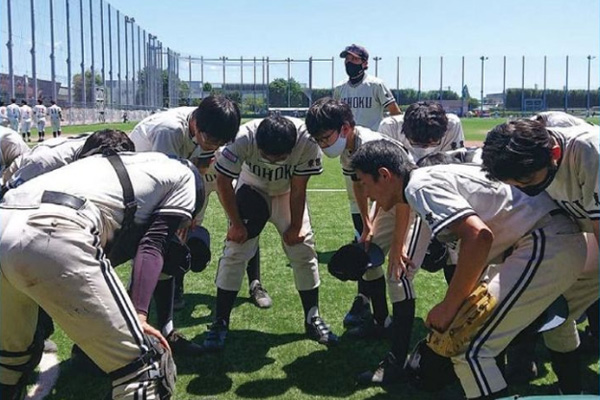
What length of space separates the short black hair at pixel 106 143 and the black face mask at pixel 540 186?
2.22 metres

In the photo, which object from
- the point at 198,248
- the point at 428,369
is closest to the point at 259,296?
the point at 198,248

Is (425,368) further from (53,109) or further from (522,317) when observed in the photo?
(53,109)

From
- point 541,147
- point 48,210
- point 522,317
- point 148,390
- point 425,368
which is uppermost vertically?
point 541,147

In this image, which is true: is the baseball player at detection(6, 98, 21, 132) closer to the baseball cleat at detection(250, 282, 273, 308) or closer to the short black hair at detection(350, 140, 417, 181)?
the baseball cleat at detection(250, 282, 273, 308)

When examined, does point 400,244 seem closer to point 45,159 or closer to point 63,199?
point 63,199

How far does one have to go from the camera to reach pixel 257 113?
52969 millimetres

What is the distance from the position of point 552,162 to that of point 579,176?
0.69 ft

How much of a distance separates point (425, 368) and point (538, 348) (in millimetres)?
1604

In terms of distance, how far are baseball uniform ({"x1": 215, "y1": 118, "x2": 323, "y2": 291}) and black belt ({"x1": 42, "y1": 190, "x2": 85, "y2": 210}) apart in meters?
2.15

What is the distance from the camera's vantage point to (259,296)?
604cm

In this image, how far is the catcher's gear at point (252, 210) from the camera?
5.07 meters

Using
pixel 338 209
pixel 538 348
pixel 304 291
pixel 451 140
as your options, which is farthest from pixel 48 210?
pixel 338 209

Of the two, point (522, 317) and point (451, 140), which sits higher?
point (451, 140)

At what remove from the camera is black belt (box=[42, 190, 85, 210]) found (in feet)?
8.72
